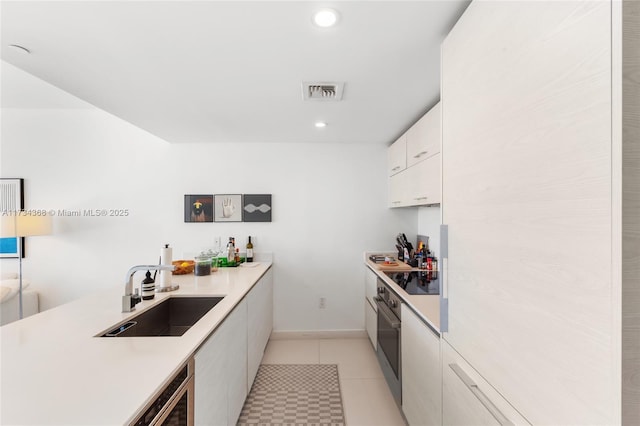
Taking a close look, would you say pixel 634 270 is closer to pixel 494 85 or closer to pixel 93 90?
pixel 494 85

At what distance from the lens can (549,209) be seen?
0.70m

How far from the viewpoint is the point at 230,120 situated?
2621mm

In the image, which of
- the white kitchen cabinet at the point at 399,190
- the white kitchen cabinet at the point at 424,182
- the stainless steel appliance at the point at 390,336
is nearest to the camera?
the white kitchen cabinet at the point at 424,182

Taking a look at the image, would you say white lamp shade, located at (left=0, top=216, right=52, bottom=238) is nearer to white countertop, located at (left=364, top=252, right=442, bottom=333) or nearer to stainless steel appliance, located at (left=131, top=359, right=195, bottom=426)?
stainless steel appliance, located at (left=131, top=359, right=195, bottom=426)

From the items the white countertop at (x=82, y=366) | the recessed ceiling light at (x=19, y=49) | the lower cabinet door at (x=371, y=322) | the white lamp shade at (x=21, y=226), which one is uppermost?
the recessed ceiling light at (x=19, y=49)

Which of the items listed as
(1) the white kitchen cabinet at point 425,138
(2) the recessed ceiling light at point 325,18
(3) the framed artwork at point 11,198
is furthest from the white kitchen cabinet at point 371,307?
(3) the framed artwork at point 11,198

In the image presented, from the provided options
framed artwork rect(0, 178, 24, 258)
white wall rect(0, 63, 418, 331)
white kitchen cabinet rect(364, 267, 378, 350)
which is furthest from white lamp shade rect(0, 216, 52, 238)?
white kitchen cabinet rect(364, 267, 378, 350)

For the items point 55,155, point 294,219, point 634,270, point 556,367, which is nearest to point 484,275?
point 556,367

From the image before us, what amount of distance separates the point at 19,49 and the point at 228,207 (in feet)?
7.07

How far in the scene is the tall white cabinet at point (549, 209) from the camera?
54 centimetres

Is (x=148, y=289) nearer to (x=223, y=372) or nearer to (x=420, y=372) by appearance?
(x=223, y=372)

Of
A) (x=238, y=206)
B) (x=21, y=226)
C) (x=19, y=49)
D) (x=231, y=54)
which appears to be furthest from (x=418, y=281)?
(x=21, y=226)

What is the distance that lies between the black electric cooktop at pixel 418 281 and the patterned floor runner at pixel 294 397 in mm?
1043

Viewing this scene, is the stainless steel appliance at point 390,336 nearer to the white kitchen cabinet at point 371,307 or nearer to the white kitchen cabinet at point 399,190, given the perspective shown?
the white kitchen cabinet at point 371,307
